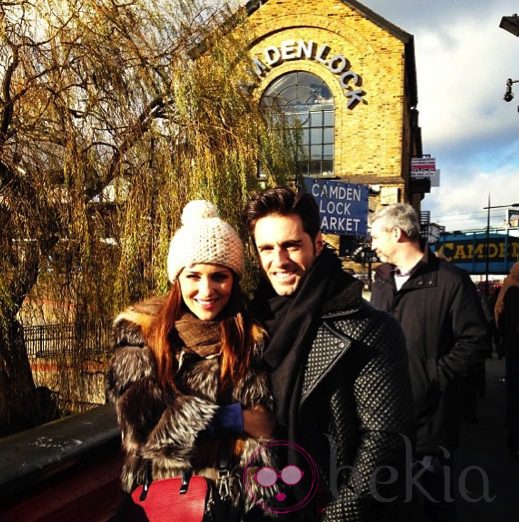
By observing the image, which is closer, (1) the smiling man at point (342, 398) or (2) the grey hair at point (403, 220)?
(1) the smiling man at point (342, 398)

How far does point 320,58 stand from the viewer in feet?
59.4

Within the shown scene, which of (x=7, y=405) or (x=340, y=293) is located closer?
(x=340, y=293)

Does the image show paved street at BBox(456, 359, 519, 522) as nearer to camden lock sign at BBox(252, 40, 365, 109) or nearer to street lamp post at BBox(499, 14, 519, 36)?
street lamp post at BBox(499, 14, 519, 36)

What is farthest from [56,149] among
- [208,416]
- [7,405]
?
[208,416]

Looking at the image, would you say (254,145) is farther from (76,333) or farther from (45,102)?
(76,333)

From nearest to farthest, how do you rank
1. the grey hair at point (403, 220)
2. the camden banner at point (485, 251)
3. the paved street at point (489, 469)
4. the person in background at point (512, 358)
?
the grey hair at point (403, 220), the paved street at point (489, 469), the person in background at point (512, 358), the camden banner at point (485, 251)

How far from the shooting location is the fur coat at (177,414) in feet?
5.41

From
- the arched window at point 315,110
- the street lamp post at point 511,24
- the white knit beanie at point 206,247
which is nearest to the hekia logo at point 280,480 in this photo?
the white knit beanie at point 206,247

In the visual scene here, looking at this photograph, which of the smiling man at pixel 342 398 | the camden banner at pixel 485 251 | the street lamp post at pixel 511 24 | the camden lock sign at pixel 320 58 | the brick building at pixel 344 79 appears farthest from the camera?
the camden banner at pixel 485 251

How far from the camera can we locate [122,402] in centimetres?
173

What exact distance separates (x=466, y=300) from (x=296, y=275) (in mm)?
1628

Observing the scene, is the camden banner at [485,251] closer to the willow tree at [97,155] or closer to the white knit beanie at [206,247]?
the willow tree at [97,155]

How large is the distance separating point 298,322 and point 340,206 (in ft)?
16.9

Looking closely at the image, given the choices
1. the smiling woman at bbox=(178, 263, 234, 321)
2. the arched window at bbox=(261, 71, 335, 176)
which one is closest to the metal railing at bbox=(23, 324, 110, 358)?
the smiling woman at bbox=(178, 263, 234, 321)
